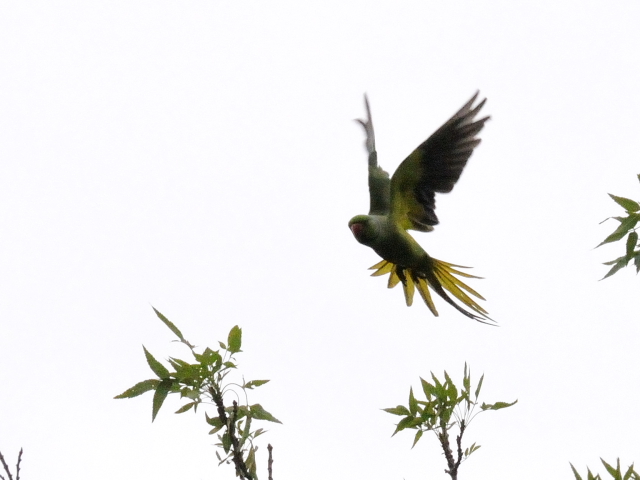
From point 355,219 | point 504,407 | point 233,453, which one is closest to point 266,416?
point 233,453

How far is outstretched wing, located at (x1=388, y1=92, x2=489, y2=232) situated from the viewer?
609 cm

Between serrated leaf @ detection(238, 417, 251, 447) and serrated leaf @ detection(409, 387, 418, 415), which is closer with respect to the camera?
serrated leaf @ detection(238, 417, 251, 447)

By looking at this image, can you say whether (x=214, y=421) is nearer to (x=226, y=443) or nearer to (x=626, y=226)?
(x=226, y=443)

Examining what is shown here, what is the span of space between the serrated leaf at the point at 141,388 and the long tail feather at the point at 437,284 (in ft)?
11.0

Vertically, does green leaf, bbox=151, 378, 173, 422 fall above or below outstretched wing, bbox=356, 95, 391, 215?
below

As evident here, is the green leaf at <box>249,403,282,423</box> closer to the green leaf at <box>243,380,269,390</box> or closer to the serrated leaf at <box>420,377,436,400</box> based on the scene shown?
the green leaf at <box>243,380,269,390</box>

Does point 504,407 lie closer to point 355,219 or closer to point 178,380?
point 178,380

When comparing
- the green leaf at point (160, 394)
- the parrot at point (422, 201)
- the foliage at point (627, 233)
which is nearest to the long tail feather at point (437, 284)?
the parrot at point (422, 201)

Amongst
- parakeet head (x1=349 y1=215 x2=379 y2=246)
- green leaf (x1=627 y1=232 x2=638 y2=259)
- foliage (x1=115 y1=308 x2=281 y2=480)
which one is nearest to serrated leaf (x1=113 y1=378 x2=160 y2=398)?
foliage (x1=115 y1=308 x2=281 y2=480)

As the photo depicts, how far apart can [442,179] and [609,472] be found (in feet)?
11.1

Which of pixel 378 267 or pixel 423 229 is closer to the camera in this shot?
pixel 423 229

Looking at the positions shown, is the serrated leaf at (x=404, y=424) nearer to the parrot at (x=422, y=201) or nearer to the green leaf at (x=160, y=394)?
the green leaf at (x=160, y=394)

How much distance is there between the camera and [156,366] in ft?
10.2

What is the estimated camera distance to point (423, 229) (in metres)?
6.53
